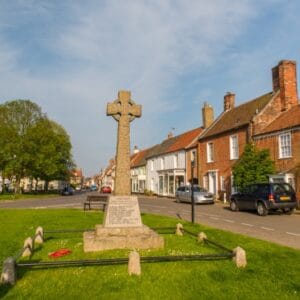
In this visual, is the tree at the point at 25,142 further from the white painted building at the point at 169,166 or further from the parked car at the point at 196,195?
the parked car at the point at 196,195

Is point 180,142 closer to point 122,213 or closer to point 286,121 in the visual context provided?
point 286,121

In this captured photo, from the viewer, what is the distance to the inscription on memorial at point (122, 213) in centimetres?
993

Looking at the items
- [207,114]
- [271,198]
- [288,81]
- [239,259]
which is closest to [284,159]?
[271,198]

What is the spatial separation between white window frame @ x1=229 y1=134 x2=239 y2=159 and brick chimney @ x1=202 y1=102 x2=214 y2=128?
957cm

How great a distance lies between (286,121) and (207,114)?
15.7 m

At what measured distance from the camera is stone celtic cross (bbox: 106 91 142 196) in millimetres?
10531

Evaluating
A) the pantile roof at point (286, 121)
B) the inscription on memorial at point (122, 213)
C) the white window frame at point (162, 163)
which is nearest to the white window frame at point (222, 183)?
the pantile roof at point (286, 121)

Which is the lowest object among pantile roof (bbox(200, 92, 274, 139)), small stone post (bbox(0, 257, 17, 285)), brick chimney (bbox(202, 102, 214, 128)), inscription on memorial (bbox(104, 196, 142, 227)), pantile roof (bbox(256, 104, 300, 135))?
small stone post (bbox(0, 257, 17, 285))

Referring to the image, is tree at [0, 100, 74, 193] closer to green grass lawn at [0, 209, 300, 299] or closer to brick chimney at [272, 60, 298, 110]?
brick chimney at [272, 60, 298, 110]

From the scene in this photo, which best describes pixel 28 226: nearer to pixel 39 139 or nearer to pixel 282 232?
pixel 282 232

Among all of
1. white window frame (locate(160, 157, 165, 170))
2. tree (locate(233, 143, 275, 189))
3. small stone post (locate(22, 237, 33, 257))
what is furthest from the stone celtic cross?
white window frame (locate(160, 157, 165, 170))

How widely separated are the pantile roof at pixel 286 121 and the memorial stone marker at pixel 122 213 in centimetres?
1725

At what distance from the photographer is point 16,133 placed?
52.1 m

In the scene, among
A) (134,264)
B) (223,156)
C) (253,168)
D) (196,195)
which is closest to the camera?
(134,264)
